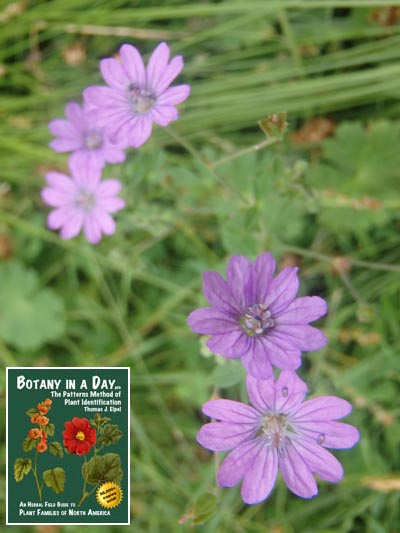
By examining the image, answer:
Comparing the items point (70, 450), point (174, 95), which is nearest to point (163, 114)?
point (174, 95)

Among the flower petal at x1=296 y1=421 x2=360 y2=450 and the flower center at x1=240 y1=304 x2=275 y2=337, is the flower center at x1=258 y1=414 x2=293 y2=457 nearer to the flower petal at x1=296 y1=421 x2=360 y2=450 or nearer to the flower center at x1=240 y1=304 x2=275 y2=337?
the flower petal at x1=296 y1=421 x2=360 y2=450

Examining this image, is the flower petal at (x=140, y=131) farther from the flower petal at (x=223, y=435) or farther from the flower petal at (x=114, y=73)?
the flower petal at (x=223, y=435)

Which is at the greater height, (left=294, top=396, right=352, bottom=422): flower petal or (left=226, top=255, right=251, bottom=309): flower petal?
(left=226, top=255, right=251, bottom=309): flower petal

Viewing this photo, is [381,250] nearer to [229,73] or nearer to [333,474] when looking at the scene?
[229,73]

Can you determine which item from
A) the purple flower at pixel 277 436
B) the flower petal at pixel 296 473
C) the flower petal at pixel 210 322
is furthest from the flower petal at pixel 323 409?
the flower petal at pixel 210 322

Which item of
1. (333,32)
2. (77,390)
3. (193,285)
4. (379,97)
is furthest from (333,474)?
(333,32)

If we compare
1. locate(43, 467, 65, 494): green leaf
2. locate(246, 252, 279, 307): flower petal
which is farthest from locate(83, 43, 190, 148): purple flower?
locate(43, 467, 65, 494): green leaf
